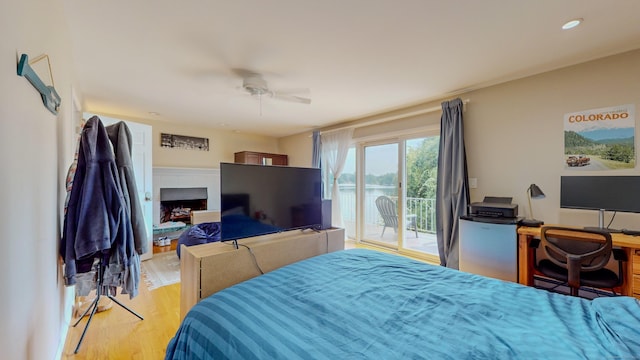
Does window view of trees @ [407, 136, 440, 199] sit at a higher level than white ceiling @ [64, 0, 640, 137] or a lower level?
lower

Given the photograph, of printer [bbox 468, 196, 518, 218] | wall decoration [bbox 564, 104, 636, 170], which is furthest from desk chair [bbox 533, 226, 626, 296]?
wall decoration [bbox 564, 104, 636, 170]

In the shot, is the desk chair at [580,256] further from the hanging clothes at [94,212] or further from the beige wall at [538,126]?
the hanging clothes at [94,212]

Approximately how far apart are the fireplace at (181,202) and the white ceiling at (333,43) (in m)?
2.11

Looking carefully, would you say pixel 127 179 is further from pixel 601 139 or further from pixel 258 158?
pixel 601 139

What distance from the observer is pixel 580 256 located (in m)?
2.05

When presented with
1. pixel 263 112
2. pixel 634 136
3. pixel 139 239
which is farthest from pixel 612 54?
pixel 139 239

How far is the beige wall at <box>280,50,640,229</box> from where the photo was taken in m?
2.43

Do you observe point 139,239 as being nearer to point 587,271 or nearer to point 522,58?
point 587,271

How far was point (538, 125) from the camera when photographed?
284 cm

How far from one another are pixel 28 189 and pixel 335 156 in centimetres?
436

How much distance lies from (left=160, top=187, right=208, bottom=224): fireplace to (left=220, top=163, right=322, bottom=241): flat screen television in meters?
4.02

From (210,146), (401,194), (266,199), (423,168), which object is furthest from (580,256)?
(210,146)

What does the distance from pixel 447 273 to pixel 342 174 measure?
3687mm

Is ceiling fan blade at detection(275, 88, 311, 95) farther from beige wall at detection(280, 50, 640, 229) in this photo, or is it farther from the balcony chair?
the balcony chair
